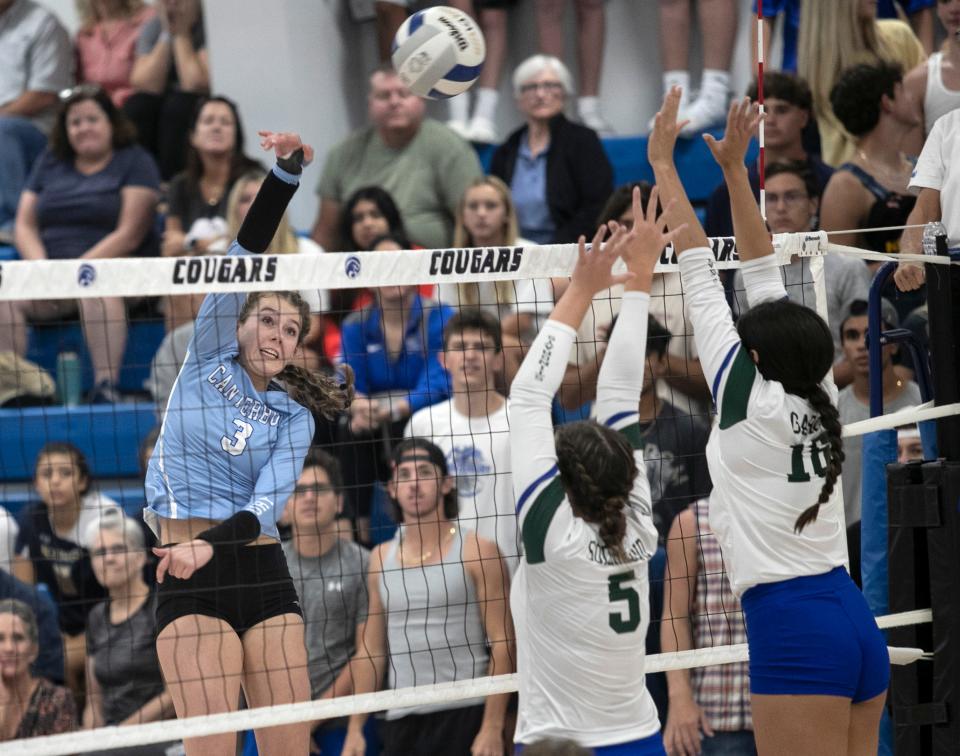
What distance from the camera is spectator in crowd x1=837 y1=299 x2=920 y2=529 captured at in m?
6.49

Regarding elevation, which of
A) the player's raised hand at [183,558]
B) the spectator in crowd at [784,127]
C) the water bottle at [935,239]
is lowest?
the player's raised hand at [183,558]

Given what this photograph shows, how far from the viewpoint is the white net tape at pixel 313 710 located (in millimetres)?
4309

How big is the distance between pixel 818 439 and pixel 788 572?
429 mm

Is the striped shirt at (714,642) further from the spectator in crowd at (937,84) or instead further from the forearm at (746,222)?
the spectator in crowd at (937,84)

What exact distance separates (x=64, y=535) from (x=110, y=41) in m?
4.60

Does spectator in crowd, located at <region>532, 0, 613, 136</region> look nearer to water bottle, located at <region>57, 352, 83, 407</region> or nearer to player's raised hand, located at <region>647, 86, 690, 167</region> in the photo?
water bottle, located at <region>57, 352, 83, 407</region>

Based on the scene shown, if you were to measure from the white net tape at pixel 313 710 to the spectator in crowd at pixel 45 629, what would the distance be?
8.35 feet

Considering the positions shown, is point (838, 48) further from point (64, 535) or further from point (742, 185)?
point (64, 535)

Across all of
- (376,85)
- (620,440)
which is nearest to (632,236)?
(620,440)

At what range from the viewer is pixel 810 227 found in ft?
23.4

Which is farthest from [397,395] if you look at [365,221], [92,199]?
[92,199]

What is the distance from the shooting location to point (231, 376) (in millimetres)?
4871

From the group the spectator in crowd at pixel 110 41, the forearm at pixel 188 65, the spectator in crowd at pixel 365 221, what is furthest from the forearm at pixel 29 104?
the spectator in crowd at pixel 365 221

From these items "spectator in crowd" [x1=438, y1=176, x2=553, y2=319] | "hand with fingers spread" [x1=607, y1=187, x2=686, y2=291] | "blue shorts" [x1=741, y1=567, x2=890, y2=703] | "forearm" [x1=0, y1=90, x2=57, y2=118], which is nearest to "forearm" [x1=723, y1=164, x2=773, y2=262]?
"hand with fingers spread" [x1=607, y1=187, x2=686, y2=291]
